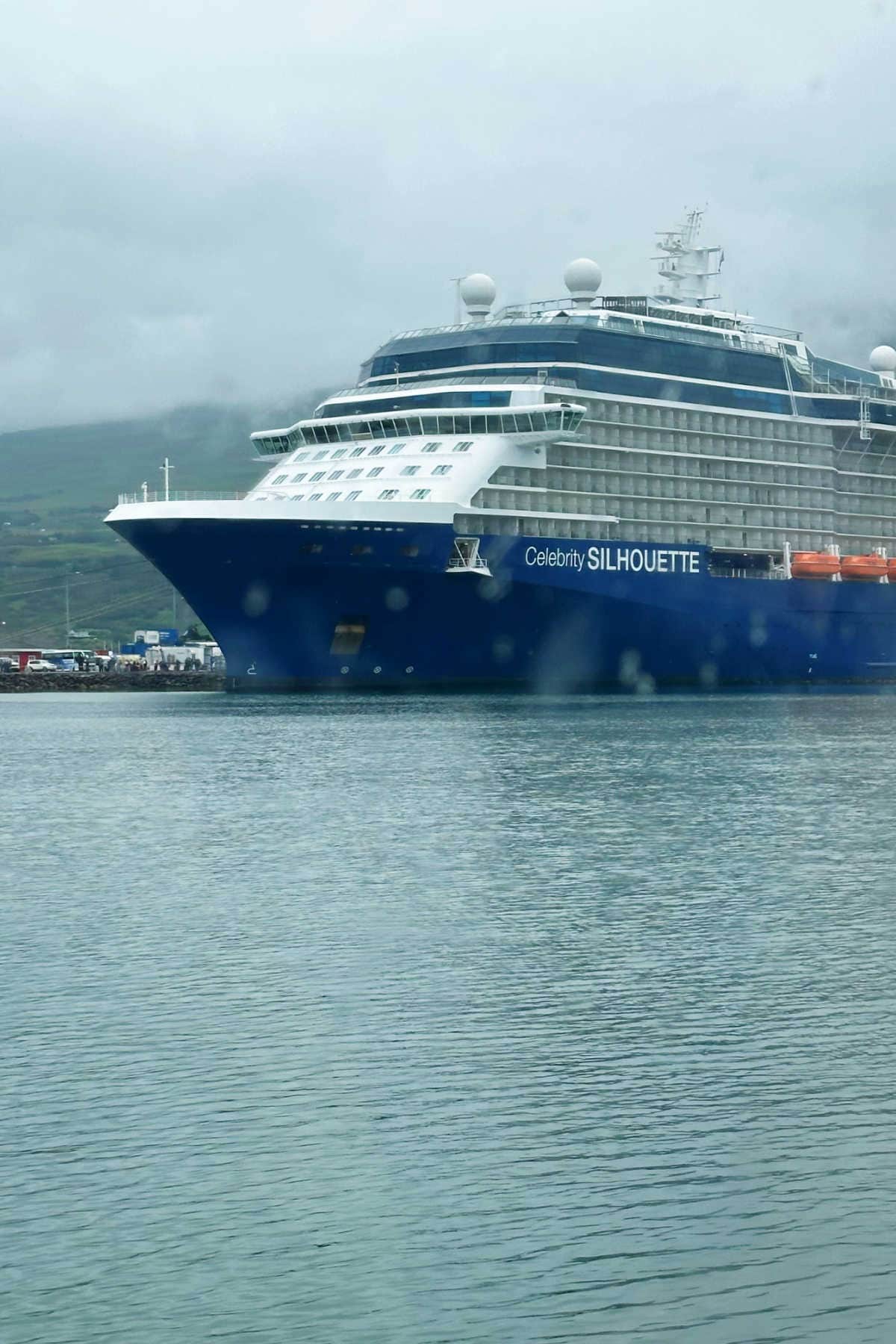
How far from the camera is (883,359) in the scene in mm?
115500

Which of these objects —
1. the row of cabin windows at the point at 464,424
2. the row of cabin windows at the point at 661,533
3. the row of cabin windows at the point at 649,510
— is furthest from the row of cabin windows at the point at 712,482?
the row of cabin windows at the point at 464,424

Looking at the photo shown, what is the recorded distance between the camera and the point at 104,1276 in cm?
1219

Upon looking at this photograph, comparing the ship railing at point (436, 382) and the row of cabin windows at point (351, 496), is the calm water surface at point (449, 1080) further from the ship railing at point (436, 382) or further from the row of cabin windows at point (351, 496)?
the ship railing at point (436, 382)

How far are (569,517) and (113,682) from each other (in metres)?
64.2

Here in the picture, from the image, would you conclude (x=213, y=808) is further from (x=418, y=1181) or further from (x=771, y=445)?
(x=771, y=445)

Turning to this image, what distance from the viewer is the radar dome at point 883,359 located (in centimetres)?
11550

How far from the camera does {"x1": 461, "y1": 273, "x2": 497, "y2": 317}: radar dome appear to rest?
9656cm

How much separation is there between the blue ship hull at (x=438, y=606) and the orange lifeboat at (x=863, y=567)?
36.5 feet

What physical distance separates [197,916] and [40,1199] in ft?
40.4

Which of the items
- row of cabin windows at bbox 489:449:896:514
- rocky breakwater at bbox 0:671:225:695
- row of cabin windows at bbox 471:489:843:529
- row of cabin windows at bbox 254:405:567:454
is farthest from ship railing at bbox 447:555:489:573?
rocky breakwater at bbox 0:671:225:695

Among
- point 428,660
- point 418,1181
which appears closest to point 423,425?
point 428,660

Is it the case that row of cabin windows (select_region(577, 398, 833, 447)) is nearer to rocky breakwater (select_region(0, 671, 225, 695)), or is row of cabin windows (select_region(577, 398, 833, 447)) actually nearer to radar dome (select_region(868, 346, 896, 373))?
radar dome (select_region(868, 346, 896, 373))

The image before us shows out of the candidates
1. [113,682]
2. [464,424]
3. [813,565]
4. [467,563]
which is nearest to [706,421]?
[813,565]

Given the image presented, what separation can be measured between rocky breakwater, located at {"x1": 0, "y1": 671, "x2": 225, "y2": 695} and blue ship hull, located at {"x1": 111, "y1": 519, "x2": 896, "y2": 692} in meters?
48.2
